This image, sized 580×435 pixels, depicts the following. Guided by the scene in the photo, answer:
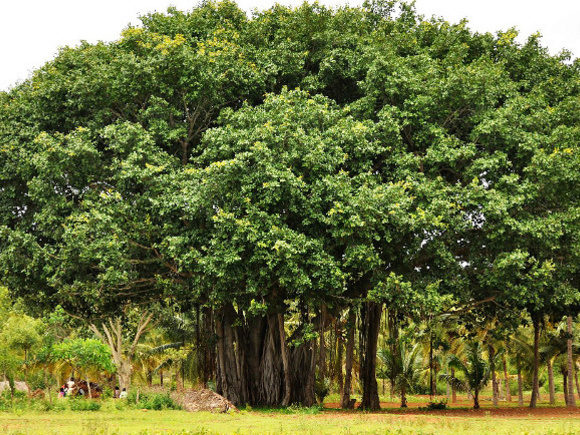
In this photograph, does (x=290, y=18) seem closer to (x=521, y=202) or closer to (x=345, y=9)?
(x=345, y=9)

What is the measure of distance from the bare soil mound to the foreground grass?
432 millimetres

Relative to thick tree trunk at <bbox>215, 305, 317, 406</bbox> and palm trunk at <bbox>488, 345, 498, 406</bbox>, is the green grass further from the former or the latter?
palm trunk at <bbox>488, 345, 498, 406</bbox>

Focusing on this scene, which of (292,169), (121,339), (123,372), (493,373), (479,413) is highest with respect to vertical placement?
(292,169)

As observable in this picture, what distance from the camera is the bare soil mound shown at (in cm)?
1552

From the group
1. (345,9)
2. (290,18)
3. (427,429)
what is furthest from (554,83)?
(427,429)

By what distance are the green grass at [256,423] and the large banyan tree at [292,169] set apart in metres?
2.71

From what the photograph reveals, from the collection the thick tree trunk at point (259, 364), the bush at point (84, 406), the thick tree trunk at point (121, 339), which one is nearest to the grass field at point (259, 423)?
the bush at point (84, 406)

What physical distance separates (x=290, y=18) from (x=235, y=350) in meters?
10.8

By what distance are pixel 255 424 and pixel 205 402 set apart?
4058 mm

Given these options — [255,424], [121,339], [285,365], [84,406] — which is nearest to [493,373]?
[285,365]

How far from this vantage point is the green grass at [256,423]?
32.7ft

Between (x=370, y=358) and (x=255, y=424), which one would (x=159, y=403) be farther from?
(x=370, y=358)

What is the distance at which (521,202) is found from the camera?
1429 centimetres

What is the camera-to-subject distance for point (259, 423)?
487 inches
